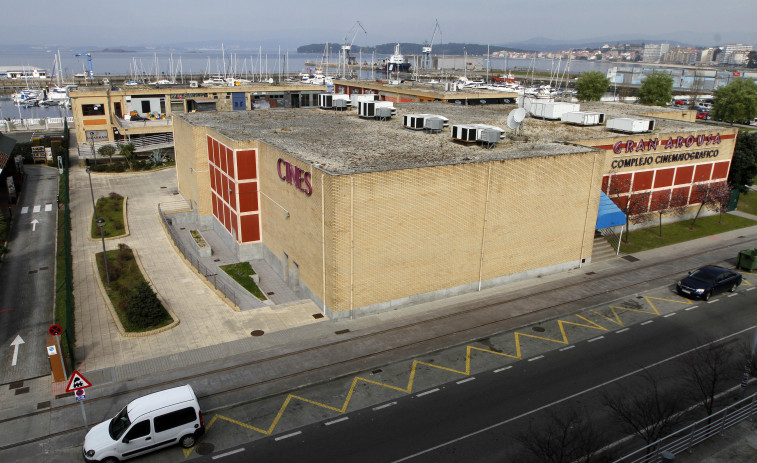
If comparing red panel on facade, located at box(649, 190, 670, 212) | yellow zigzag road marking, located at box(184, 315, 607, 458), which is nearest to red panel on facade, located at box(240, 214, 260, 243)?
yellow zigzag road marking, located at box(184, 315, 607, 458)

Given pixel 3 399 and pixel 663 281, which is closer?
pixel 3 399

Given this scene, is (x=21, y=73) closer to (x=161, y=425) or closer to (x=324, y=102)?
(x=324, y=102)

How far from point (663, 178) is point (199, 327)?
120 ft

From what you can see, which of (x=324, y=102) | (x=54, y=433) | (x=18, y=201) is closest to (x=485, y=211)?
(x=54, y=433)

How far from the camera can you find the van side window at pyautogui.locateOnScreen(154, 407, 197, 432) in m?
17.1

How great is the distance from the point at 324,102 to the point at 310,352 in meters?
32.3

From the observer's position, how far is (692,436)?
16203mm

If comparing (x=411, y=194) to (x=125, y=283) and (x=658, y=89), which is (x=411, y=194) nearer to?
(x=125, y=283)

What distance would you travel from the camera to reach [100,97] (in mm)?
72375

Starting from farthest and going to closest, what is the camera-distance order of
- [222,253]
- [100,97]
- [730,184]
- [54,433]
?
1. [100,97]
2. [730,184]
3. [222,253]
4. [54,433]

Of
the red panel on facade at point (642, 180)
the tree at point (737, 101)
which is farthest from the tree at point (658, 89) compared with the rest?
the red panel on facade at point (642, 180)

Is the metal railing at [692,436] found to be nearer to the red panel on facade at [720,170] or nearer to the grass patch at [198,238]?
the grass patch at [198,238]

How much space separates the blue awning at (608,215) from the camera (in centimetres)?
3422

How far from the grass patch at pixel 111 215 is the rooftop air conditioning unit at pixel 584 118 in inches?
1476
